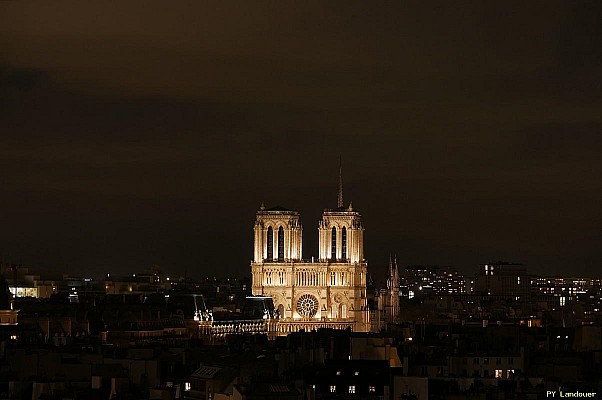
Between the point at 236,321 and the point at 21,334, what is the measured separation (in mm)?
51061

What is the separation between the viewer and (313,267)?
174 m

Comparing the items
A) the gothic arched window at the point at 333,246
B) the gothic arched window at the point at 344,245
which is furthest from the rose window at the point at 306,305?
the gothic arched window at the point at 344,245

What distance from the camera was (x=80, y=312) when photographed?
135 metres

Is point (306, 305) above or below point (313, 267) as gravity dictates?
below

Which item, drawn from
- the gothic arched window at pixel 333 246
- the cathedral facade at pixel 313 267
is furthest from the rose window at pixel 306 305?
the gothic arched window at pixel 333 246

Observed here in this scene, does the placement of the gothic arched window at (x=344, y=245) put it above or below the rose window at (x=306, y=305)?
above

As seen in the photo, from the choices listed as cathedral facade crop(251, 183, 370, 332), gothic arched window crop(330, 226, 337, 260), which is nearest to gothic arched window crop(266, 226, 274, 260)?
cathedral facade crop(251, 183, 370, 332)

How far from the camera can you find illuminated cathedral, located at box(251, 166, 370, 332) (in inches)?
6821

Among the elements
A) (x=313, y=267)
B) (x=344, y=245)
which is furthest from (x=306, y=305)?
(x=344, y=245)

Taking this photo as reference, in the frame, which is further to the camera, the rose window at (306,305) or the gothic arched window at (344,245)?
the gothic arched window at (344,245)

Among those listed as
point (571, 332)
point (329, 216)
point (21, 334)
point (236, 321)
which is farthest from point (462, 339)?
point (329, 216)

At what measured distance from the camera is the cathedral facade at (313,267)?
17325 centimetres

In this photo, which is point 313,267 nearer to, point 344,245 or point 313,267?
point 313,267

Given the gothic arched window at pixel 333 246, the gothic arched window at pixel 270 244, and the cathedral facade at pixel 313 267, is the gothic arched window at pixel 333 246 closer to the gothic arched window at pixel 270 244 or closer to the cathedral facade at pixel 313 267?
the cathedral facade at pixel 313 267
